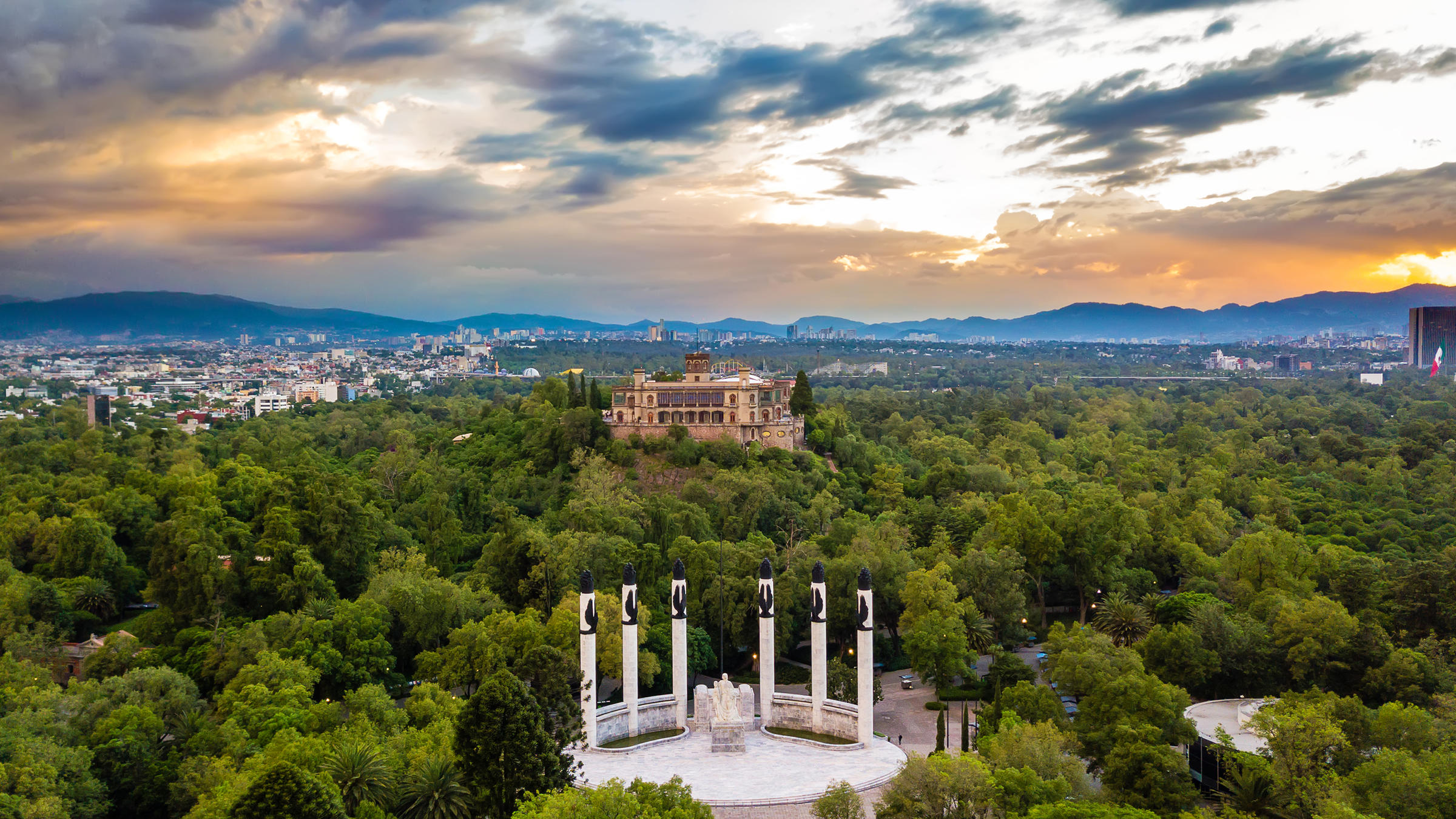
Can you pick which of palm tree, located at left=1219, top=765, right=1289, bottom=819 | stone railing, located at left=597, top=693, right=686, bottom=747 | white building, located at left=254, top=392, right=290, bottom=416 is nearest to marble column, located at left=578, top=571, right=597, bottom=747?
stone railing, located at left=597, top=693, right=686, bottom=747

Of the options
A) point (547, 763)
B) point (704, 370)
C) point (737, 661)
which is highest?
point (704, 370)

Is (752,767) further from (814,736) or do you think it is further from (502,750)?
(502,750)

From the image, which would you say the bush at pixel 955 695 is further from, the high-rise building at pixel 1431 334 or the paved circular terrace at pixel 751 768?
the high-rise building at pixel 1431 334

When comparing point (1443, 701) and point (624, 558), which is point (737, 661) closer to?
point (624, 558)

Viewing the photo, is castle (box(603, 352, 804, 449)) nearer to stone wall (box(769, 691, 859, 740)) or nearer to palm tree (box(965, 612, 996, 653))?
palm tree (box(965, 612, 996, 653))

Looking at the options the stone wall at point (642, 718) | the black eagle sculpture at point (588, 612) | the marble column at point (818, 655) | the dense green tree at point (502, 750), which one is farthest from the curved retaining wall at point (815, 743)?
the dense green tree at point (502, 750)

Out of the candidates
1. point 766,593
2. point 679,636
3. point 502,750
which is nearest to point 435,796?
point 502,750

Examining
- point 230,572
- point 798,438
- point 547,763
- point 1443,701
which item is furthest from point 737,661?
point 798,438
